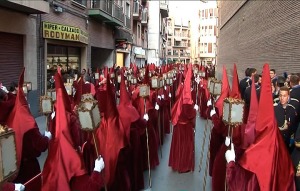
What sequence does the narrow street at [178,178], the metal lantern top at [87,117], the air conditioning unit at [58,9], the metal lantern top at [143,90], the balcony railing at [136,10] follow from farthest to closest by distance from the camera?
the balcony railing at [136,10] → the air conditioning unit at [58,9] → the metal lantern top at [143,90] → the narrow street at [178,178] → the metal lantern top at [87,117]

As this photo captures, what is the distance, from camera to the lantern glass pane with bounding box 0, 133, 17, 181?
2.51 meters

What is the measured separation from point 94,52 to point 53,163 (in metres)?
23.3

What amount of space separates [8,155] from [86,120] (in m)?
1.62

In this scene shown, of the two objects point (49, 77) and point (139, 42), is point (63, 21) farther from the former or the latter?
point (139, 42)

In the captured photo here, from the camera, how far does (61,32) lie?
15656mm

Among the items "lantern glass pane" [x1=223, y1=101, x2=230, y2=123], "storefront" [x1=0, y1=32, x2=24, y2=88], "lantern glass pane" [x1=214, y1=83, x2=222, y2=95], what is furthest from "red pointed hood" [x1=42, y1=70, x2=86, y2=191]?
"storefront" [x1=0, y1=32, x2=24, y2=88]

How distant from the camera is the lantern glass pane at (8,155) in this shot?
8.25 ft

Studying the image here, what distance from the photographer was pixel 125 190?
5.54 metres

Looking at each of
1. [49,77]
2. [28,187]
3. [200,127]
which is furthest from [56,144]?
[49,77]

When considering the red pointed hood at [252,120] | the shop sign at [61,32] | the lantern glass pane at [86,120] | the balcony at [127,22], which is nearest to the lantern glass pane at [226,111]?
the red pointed hood at [252,120]

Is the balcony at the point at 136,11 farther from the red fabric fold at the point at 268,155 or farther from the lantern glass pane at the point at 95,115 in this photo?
the red fabric fold at the point at 268,155

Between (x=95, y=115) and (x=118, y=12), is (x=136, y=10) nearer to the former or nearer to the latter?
(x=118, y=12)

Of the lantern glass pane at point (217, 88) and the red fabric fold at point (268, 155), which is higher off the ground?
the lantern glass pane at point (217, 88)

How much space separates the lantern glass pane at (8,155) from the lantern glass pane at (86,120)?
1.51 m
